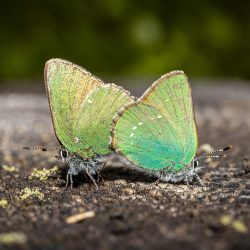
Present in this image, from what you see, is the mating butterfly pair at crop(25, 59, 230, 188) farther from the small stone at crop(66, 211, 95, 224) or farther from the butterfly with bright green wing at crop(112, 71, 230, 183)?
the small stone at crop(66, 211, 95, 224)

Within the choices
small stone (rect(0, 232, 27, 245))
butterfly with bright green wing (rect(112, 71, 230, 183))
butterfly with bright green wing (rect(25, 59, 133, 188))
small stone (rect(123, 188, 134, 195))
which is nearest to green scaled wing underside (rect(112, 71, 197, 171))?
butterfly with bright green wing (rect(112, 71, 230, 183))

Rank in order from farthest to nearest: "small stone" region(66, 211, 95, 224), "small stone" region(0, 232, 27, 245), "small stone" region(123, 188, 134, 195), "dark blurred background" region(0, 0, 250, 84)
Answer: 1. "dark blurred background" region(0, 0, 250, 84)
2. "small stone" region(123, 188, 134, 195)
3. "small stone" region(66, 211, 95, 224)
4. "small stone" region(0, 232, 27, 245)

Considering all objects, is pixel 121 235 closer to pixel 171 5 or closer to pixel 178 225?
pixel 178 225

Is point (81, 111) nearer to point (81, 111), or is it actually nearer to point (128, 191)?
point (81, 111)

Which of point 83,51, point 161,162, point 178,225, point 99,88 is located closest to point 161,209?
point 178,225

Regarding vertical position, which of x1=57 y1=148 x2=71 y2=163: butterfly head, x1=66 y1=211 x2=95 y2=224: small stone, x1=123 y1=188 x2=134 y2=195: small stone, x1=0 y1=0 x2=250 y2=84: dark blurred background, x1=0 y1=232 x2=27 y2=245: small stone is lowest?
x1=0 y1=232 x2=27 y2=245: small stone

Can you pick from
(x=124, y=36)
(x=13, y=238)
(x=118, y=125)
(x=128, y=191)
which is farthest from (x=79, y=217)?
(x=124, y=36)

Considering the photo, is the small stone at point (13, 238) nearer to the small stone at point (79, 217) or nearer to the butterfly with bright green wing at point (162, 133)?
the small stone at point (79, 217)

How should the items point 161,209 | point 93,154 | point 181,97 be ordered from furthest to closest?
1. point 93,154
2. point 181,97
3. point 161,209
